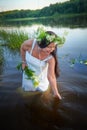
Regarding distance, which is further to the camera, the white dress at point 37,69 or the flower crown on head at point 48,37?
the white dress at point 37,69

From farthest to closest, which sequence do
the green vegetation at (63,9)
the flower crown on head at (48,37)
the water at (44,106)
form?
the green vegetation at (63,9) < the water at (44,106) < the flower crown on head at (48,37)

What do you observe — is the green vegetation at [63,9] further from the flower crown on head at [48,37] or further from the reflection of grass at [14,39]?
the flower crown on head at [48,37]

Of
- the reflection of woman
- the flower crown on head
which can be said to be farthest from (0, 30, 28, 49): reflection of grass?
the flower crown on head

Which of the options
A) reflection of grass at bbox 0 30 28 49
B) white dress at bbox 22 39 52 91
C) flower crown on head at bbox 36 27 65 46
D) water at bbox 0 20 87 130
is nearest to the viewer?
flower crown on head at bbox 36 27 65 46

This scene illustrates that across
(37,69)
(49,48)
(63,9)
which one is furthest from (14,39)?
(63,9)

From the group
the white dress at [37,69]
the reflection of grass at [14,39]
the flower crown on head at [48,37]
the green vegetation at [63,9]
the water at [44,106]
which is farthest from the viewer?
the green vegetation at [63,9]

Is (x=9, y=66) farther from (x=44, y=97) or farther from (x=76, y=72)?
(x=44, y=97)

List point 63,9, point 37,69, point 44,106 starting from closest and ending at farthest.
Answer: point 37,69 → point 44,106 → point 63,9

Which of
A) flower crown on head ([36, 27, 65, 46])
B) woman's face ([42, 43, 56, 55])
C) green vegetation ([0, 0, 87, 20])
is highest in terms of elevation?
flower crown on head ([36, 27, 65, 46])

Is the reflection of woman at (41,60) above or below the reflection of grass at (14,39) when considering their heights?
above

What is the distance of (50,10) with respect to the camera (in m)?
42.6

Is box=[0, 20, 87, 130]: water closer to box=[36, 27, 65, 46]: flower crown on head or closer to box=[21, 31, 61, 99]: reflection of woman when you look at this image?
box=[21, 31, 61, 99]: reflection of woman

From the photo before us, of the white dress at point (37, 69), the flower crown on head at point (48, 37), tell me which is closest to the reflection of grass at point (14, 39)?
the white dress at point (37, 69)

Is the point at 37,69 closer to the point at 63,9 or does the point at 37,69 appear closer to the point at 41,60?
the point at 41,60
